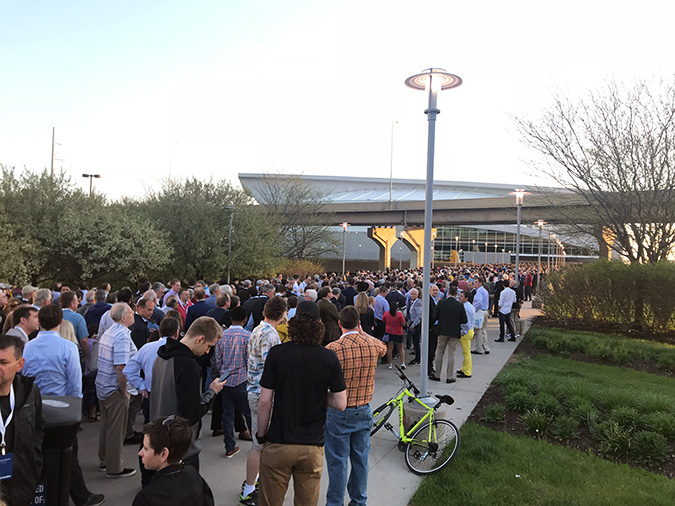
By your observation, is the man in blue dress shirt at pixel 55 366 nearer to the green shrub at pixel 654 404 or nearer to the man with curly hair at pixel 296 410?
the man with curly hair at pixel 296 410

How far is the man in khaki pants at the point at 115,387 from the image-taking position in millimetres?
5355

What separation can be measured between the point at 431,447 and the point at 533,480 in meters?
1.19

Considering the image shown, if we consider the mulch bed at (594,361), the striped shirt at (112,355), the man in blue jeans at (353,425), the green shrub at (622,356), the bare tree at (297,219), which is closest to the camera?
the man in blue jeans at (353,425)

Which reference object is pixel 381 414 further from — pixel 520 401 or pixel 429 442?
pixel 520 401

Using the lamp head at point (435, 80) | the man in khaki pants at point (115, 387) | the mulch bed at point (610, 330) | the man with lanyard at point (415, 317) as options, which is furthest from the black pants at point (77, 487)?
the mulch bed at point (610, 330)

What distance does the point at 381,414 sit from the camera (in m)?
6.84

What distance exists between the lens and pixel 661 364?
37.7 ft

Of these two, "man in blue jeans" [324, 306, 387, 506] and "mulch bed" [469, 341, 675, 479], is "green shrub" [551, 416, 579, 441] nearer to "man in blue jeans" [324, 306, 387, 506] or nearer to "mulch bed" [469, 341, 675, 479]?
"mulch bed" [469, 341, 675, 479]

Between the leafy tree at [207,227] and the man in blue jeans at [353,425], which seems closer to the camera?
the man in blue jeans at [353,425]

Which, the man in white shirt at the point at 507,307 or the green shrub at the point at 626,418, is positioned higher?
the man in white shirt at the point at 507,307

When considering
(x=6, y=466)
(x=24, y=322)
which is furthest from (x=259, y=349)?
(x=24, y=322)

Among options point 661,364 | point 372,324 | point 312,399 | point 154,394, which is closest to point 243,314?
point 154,394

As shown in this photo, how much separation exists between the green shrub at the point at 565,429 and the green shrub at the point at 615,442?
36cm

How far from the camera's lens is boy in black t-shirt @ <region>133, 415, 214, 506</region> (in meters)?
2.40
